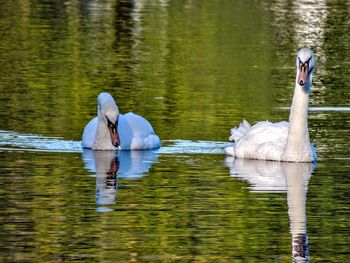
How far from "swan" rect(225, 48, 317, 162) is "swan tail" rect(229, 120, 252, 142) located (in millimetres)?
53

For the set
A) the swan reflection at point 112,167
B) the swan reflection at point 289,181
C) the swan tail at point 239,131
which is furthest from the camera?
the swan tail at point 239,131

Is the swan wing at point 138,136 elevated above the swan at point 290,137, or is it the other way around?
the swan at point 290,137

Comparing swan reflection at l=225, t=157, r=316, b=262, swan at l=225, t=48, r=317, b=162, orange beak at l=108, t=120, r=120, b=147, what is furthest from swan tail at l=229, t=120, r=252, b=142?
orange beak at l=108, t=120, r=120, b=147

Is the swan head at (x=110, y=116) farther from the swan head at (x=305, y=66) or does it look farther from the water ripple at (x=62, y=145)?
the swan head at (x=305, y=66)

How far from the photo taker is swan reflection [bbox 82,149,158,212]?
17359 millimetres

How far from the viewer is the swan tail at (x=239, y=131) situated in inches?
843

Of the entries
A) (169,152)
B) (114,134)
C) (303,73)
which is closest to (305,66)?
(303,73)

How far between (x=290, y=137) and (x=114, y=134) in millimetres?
2521

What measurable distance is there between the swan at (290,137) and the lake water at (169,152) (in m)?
0.22

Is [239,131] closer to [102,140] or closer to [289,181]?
[102,140]

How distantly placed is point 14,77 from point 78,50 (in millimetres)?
6642

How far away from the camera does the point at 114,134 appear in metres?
21.5

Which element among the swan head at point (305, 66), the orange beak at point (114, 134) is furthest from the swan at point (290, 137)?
the orange beak at point (114, 134)

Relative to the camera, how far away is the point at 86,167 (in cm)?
1980
